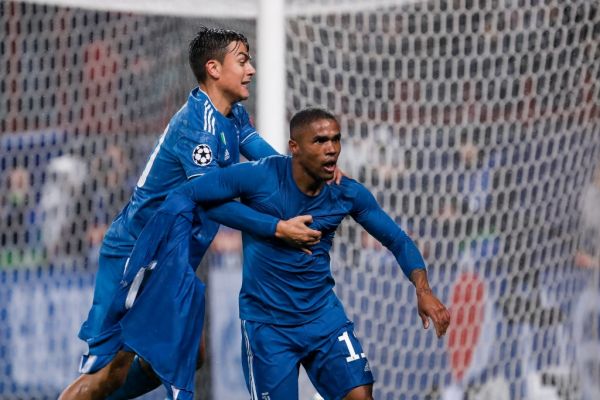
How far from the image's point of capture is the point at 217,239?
273 inches

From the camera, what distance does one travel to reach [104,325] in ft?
14.6

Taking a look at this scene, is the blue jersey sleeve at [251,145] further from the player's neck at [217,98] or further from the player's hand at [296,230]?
the player's hand at [296,230]

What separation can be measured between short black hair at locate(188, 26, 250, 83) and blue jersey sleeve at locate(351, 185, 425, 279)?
83 cm

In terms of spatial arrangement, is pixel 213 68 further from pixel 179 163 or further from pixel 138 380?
pixel 138 380

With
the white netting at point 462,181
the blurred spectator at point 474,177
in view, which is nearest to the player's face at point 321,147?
the white netting at point 462,181

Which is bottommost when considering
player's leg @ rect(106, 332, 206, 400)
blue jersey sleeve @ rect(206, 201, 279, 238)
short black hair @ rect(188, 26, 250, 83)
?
player's leg @ rect(106, 332, 206, 400)

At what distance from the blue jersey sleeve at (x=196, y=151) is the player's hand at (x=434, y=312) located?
93 centimetres

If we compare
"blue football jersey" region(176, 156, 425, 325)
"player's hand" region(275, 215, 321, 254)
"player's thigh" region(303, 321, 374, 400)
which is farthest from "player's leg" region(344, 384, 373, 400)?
"player's hand" region(275, 215, 321, 254)

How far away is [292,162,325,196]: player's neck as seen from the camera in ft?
13.4

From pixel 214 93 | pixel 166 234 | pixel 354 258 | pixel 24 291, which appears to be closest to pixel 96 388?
pixel 166 234

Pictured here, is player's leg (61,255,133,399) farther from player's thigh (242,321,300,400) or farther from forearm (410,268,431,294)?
forearm (410,268,431,294)

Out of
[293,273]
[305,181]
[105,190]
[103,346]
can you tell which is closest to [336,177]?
[305,181]

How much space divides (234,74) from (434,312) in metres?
1.27

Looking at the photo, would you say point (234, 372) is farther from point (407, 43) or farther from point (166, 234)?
point (166, 234)
